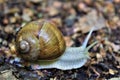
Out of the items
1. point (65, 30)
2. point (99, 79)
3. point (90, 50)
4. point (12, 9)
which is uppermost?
point (12, 9)

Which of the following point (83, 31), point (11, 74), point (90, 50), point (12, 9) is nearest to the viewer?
point (11, 74)

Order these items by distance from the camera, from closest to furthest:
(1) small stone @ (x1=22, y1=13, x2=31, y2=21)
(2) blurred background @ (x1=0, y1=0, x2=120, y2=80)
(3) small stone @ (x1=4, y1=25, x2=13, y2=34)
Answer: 1. (2) blurred background @ (x1=0, y1=0, x2=120, y2=80)
2. (3) small stone @ (x1=4, y1=25, x2=13, y2=34)
3. (1) small stone @ (x1=22, y1=13, x2=31, y2=21)

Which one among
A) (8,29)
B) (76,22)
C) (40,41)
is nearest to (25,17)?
(8,29)

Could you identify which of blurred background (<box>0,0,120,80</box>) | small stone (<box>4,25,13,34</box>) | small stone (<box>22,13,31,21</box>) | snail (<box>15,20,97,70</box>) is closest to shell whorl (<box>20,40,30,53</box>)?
snail (<box>15,20,97,70</box>)

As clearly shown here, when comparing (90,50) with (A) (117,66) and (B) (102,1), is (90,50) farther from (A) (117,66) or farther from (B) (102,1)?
(B) (102,1)

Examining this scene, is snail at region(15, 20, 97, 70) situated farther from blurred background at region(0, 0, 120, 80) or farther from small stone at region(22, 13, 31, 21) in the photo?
small stone at region(22, 13, 31, 21)

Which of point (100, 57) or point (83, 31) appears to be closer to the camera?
point (100, 57)

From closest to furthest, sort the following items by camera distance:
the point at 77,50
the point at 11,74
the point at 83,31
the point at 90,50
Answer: the point at 11,74
the point at 77,50
the point at 90,50
the point at 83,31

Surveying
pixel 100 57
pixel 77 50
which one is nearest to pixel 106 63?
pixel 100 57
